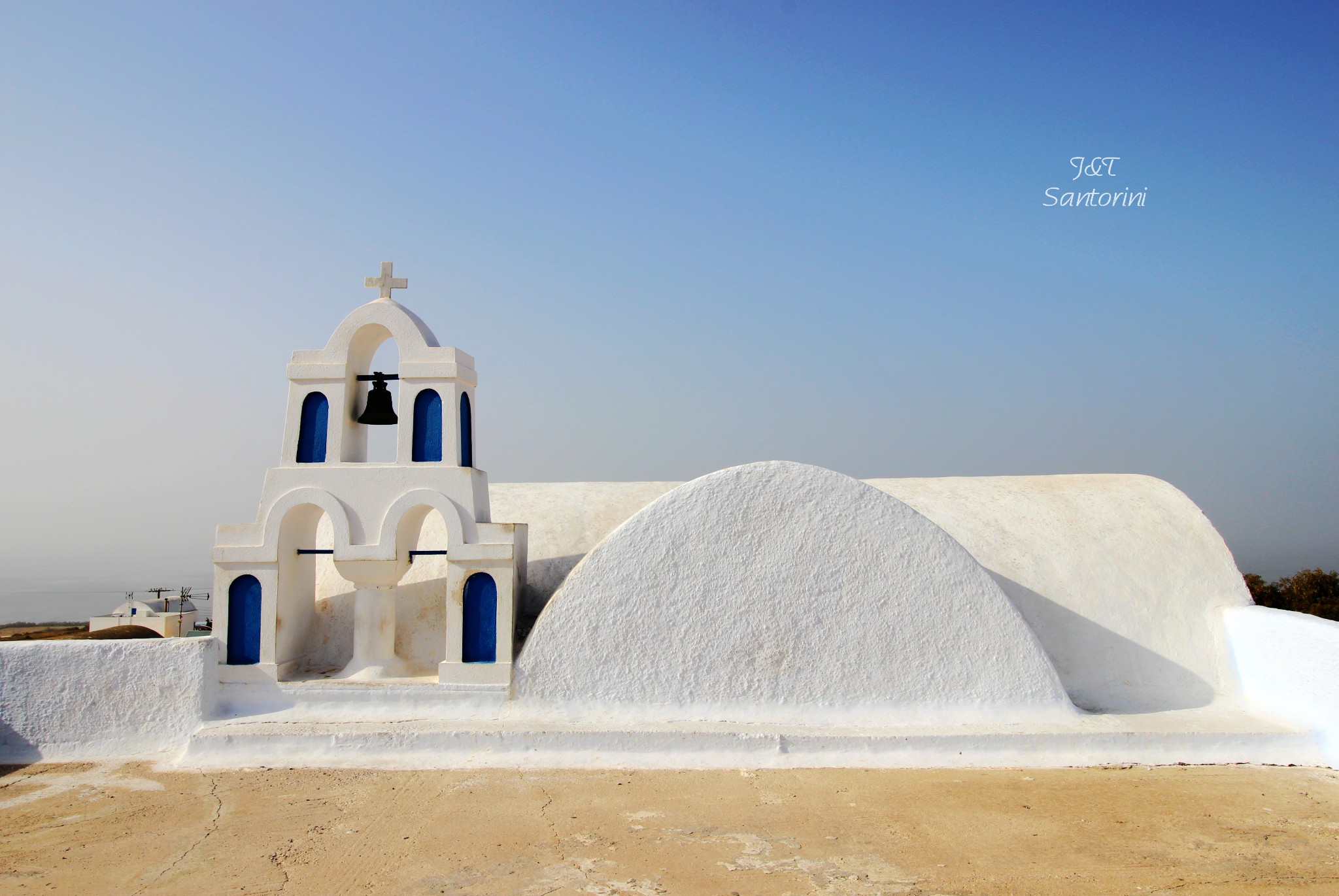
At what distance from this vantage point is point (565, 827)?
643 cm

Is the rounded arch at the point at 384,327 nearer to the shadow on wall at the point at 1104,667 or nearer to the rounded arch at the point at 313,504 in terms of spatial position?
the rounded arch at the point at 313,504

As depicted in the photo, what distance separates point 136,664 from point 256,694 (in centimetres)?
113

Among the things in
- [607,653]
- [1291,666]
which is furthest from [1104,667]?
[607,653]

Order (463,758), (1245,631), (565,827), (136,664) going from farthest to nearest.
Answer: (1245,631) < (136,664) < (463,758) < (565,827)

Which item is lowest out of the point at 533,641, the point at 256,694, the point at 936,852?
the point at 936,852

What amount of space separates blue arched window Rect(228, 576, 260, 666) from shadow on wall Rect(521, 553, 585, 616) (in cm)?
264

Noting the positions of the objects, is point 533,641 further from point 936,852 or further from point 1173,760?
point 1173,760

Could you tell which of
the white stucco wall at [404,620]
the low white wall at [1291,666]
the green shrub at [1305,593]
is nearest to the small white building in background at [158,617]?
the white stucco wall at [404,620]

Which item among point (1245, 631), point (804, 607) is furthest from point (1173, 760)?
point (804, 607)

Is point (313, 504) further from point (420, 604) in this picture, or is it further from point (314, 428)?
point (420, 604)

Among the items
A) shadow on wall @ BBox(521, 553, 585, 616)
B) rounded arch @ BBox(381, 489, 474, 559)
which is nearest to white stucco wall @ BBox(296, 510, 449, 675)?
rounded arch @ BBox(381, 489, 474, 559)

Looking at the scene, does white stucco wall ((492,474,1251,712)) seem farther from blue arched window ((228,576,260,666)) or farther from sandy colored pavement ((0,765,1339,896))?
blue arched window ((228,576,260,666))

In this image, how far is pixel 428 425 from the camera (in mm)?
8812

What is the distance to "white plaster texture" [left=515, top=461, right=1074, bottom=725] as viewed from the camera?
26.7 feet
